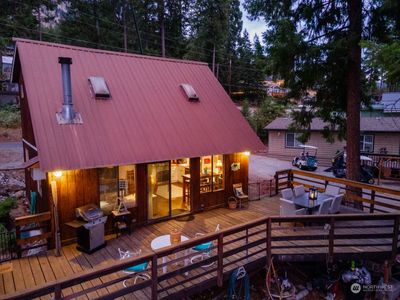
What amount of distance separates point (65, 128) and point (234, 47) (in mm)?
34095

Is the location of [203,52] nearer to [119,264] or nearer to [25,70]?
[25,70]

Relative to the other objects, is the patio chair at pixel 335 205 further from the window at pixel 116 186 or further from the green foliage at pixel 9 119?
the green foliage at pixel 9 119

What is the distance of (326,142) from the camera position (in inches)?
722

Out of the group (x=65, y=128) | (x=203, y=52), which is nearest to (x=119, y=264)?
(x=65, y=128)

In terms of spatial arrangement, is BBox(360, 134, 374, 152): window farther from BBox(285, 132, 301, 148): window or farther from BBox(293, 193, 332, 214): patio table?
BBox(293, 193, 332, 214): patio table

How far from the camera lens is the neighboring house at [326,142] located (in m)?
20.0

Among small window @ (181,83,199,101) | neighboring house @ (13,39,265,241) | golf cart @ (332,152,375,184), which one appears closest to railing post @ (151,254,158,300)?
neighboring house @ (13,39,265,241)

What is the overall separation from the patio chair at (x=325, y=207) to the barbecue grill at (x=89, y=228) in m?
5.78

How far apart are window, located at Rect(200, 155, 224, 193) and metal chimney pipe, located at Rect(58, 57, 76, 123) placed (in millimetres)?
4287

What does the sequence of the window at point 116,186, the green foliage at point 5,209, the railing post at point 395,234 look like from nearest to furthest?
the railing post at point 395,234 < the window at point 116,186 < the green foliage at point 5,209

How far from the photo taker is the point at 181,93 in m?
10.7

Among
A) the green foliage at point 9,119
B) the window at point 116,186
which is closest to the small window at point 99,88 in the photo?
the window at point 116,186

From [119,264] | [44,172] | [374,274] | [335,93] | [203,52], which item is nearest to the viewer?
[119,264]

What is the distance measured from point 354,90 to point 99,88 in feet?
27.1
